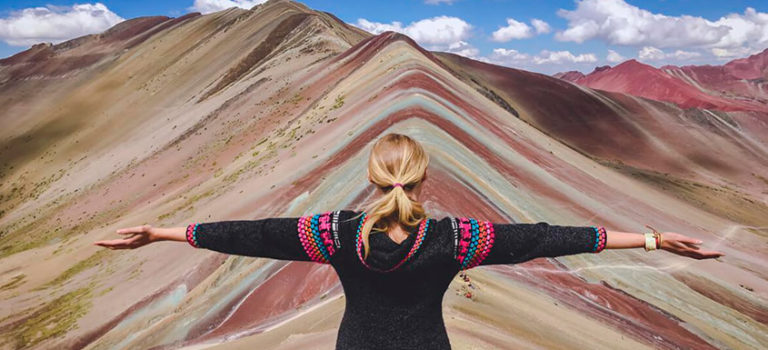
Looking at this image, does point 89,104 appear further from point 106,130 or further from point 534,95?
point 534,95

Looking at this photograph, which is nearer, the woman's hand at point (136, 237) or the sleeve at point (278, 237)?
the sleeve at point (278, 237)

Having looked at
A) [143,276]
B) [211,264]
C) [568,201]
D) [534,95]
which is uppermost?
[534,95]

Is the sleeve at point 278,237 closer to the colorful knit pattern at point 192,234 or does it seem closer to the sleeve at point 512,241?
the colorful knit pattern at point 192,234

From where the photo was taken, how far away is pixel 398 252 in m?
2.15

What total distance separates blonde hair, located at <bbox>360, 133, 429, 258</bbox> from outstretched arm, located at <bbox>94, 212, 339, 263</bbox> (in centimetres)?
20

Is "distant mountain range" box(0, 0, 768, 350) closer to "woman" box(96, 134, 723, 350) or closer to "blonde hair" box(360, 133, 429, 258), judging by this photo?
"woman" box(96, 134, 723, 350)

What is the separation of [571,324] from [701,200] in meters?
23.9

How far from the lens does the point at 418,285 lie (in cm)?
227

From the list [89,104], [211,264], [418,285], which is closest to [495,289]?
[418,285]

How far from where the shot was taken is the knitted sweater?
2.20m

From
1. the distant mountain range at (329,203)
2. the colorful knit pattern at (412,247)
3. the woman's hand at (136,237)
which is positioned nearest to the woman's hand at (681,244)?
the colorful knit pattern at (412,247)

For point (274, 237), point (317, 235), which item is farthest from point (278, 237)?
point (317, 235)

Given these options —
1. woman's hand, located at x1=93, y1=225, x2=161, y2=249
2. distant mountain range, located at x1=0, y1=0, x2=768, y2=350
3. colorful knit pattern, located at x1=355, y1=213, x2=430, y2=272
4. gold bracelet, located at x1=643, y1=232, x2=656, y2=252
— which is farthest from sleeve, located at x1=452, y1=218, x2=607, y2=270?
distant mountain range, located at x1=0, y1=0, x2=768, y2=350

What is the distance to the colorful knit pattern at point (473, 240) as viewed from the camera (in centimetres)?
222
